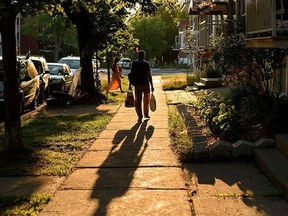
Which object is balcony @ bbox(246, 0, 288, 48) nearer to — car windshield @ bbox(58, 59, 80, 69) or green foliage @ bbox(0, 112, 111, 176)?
green foliage @ bbox(0, 112, 111, 176)

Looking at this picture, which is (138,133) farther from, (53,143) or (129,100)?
(129,100)

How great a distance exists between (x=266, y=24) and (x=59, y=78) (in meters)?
12.2

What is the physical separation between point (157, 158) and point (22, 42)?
6860 cm

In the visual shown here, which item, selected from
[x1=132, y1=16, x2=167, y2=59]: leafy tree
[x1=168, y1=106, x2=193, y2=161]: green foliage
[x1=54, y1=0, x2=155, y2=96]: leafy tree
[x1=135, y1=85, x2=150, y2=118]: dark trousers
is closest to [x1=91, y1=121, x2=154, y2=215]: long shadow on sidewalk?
[x1=168, y1=106, x2=193, y2=161]: green foliage

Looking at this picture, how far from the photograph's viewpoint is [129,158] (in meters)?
7.64

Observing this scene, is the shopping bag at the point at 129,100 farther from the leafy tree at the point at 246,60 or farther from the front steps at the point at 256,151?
the front steps at the point at 256,151

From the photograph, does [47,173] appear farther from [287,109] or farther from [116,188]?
[287,109]

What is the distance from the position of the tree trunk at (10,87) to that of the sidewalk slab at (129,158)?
3.98ft

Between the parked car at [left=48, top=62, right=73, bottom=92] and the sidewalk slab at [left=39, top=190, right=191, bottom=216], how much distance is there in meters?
14.0

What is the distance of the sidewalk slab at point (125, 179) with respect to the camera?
20.0ft

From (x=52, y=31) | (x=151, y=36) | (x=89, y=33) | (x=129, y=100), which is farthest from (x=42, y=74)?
(x=151, y=36)

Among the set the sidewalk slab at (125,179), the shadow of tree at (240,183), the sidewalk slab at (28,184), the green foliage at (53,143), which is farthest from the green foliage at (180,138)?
the sidewalk slab at (28,184)

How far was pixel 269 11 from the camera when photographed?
29.1 ft

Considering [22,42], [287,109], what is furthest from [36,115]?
[22,42]
